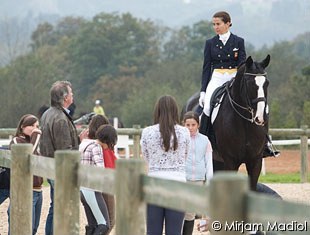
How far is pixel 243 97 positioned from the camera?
34.5ft

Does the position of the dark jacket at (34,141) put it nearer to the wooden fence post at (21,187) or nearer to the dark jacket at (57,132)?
the dark jacket at (57,132)

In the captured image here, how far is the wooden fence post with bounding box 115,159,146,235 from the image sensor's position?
5359mm

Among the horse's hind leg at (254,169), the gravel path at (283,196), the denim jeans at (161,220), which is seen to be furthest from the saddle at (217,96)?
the denim jeans at (161,220)

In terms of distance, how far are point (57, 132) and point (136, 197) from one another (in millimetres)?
3662

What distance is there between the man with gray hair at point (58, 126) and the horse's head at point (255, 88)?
7.29 feet

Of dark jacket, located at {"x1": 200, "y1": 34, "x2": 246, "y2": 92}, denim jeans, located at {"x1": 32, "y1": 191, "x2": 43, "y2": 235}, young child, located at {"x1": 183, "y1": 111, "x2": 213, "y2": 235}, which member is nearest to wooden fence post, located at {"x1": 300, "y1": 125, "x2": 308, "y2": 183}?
dark jacket, located at {"x1": 200, "y1": 34, "x2": 246, "y2": 92}

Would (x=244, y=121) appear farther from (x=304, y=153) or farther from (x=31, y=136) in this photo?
(x=304, y=153)

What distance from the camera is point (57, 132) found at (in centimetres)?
893

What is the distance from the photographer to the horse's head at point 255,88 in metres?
10.1

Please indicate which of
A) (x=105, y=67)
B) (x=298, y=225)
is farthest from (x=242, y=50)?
(x=105, y=67)

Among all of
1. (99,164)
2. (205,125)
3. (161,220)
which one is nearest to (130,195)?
(161,220)

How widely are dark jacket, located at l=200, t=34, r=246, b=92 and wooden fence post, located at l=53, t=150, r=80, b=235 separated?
512 centimetres

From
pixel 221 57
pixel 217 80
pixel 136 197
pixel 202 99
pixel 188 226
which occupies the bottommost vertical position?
pixel 188 226

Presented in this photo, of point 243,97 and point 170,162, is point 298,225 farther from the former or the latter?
point 243,97
